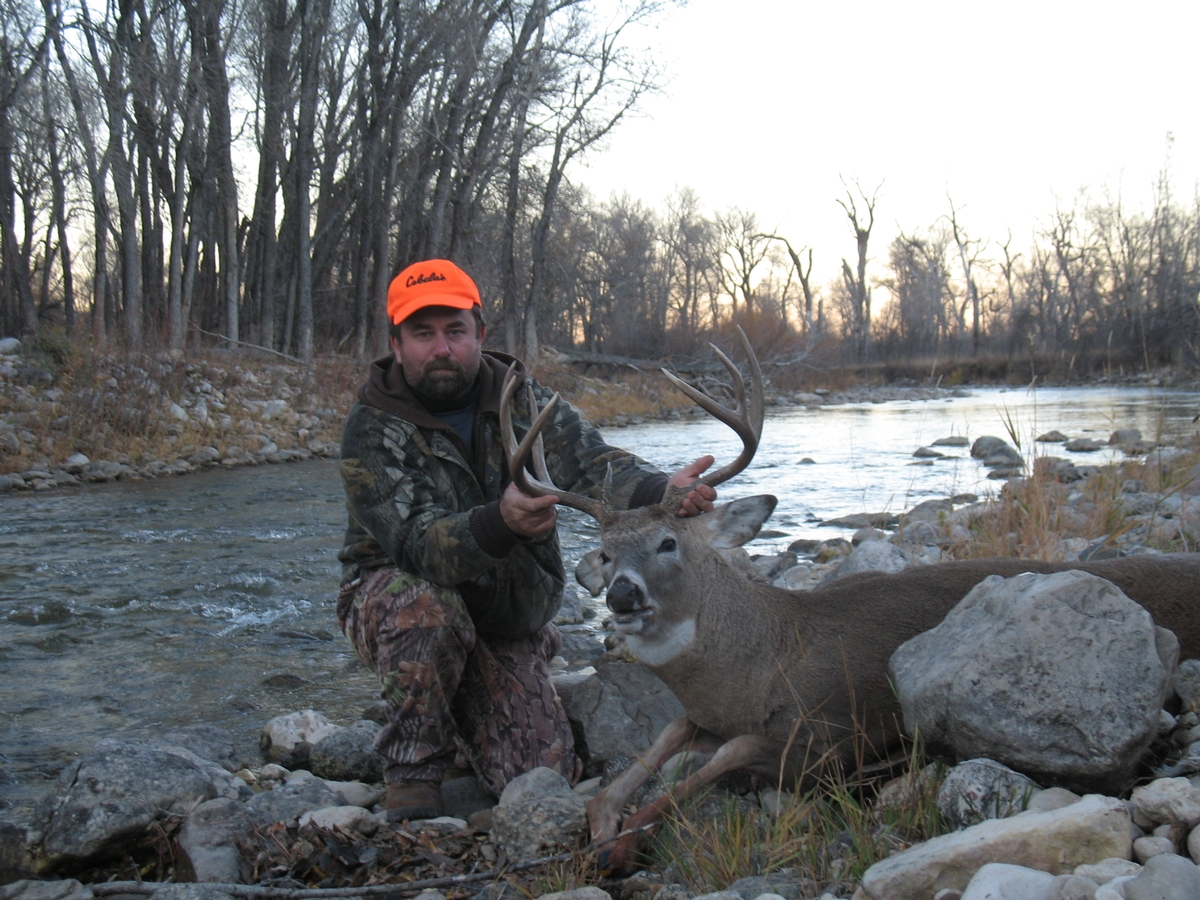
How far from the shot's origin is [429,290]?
13.5 feet

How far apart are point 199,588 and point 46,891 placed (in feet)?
14.2

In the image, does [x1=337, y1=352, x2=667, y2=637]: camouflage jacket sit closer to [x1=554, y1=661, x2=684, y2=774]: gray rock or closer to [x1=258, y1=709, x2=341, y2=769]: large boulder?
[x1=554, y1=661, x2=684, y2=774]: gray rock

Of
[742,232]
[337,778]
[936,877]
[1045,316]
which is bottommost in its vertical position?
[337,778]

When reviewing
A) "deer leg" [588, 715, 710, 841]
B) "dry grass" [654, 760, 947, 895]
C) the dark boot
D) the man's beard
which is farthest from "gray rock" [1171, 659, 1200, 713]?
the man's beard

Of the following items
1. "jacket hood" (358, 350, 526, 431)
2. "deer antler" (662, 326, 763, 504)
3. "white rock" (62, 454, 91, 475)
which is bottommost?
"white rock" (62, 454, 91, 475)

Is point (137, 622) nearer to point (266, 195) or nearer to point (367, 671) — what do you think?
point (367, 671)

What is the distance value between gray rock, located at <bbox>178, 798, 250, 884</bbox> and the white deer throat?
1387 millimetres

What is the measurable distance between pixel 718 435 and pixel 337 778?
1427 centimetres

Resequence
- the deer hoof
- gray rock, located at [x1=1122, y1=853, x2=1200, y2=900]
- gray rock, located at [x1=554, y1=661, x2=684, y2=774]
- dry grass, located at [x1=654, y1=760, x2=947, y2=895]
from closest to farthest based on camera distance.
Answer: gray rock, located at [x1=1122, y1=853, x2=1200, y2=900] < dry grass, located at [x1=654, y1=760, x2=947, y2=895] < the deer hoof < gray rock, located at [x1=554, y1=661, x2=684, y2=774]

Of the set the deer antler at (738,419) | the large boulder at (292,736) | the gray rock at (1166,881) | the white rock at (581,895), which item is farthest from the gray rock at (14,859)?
the gray rock at (1166,881)

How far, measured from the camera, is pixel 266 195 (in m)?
21.1

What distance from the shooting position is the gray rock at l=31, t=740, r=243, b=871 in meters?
3.20

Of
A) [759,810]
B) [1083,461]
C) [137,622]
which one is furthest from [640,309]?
[759,810]

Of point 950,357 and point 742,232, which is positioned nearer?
point 950,357
